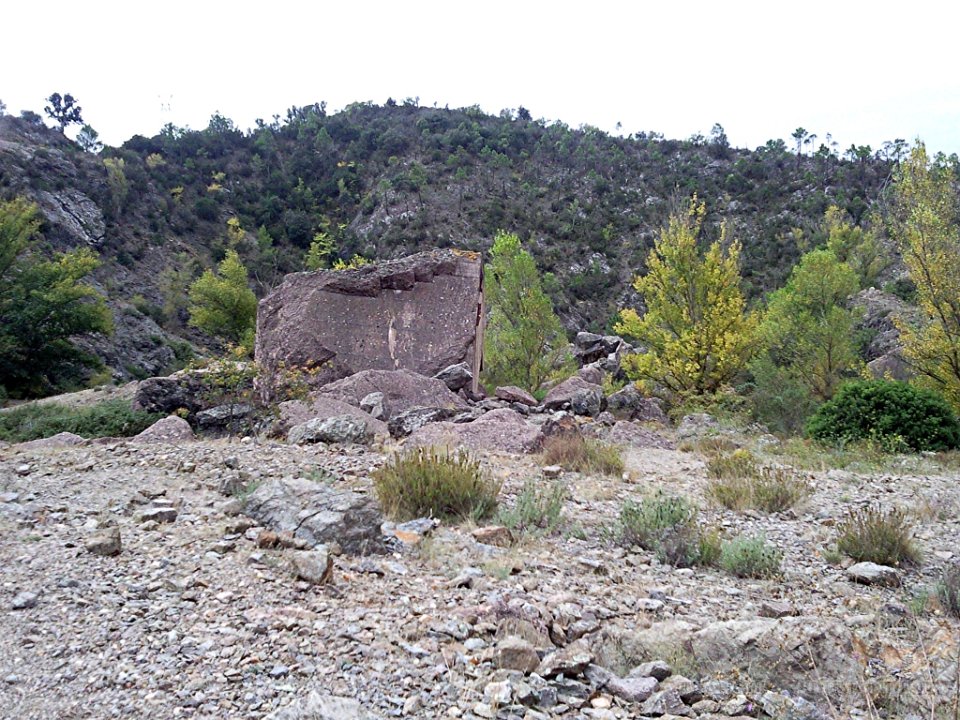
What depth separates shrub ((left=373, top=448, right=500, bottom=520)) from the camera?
18.7ft

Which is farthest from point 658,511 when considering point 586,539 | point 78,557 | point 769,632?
point 78,557

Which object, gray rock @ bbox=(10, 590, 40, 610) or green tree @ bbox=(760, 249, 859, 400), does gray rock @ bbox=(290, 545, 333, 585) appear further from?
green tree @ bbox=(760, 249, 859, 400)

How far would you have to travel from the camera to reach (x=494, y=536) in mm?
5000

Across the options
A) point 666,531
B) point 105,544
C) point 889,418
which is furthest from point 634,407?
point 105,544

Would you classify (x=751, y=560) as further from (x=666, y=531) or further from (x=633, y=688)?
(x=633, y=688)

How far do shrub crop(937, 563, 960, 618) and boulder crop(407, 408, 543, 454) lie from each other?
5197 millimetres

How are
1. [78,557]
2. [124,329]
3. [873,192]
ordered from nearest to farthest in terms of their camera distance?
[78,557]
[124,329]
[873,192]

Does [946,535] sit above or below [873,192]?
below

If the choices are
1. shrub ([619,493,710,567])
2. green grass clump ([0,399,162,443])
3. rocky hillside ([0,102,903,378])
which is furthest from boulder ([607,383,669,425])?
rocky hillside ([0,102,903,378])

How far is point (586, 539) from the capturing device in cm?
529

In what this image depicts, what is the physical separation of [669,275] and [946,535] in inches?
414

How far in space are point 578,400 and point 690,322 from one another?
3.61 meters

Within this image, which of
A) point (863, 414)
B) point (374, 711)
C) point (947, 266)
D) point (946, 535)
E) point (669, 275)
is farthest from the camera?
point (669, 275)

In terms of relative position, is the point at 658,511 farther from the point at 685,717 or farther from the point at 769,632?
the point at 685,717
